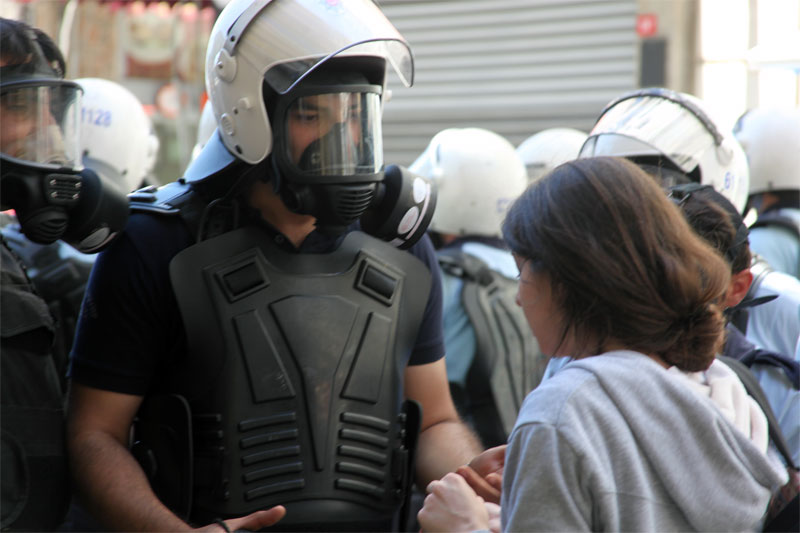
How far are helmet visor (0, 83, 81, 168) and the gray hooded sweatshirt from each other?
115 centimetres

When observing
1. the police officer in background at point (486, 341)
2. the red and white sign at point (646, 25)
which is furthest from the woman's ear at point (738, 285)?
the red and white sign at point (646, 25)

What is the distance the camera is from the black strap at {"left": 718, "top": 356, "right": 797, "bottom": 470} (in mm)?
1666

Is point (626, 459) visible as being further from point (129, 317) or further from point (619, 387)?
point (129, 317)

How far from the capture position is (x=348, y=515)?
213 cm

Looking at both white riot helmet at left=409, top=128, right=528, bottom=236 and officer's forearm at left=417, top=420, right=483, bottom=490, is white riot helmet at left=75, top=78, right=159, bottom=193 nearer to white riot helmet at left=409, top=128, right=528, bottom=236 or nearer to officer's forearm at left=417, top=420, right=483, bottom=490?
white riot helmet at left=409, top=128, right=528, bottom=236

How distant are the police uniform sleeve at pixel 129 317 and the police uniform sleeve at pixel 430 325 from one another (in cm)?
63

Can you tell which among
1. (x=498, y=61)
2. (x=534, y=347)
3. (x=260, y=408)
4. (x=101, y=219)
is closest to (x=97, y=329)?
(x=101, y=219)

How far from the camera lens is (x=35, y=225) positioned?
6.18ft

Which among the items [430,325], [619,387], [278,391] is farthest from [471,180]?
[619,387]

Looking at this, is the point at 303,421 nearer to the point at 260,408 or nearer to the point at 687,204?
the point at 260,408

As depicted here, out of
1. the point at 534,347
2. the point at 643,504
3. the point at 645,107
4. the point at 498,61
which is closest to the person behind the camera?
the point at 643,504

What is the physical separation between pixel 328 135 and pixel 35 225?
0.69m

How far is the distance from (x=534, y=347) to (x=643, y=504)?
275cm

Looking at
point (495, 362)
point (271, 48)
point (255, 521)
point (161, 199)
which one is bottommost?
point (495, 362)
